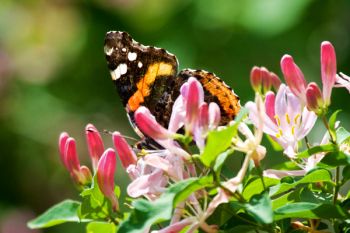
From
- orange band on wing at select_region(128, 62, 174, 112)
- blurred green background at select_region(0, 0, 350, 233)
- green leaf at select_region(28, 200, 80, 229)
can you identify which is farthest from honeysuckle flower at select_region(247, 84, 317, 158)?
blurred green background at select_region(0, 0, 350, 233)

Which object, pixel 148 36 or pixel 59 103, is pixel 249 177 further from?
pixel 59 103

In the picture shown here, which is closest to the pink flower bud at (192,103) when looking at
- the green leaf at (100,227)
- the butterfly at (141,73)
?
the green leaf at (100,227)

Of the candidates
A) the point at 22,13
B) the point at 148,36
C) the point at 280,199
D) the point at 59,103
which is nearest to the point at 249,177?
the point at 280,199

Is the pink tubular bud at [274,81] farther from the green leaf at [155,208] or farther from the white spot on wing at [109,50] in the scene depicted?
the white spot on wing at [109,50]

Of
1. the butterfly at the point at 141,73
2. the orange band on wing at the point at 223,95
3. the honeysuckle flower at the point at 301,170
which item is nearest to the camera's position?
the honeysuckle flower at the point at 301,170

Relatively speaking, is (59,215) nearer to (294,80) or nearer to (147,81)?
(294,80)

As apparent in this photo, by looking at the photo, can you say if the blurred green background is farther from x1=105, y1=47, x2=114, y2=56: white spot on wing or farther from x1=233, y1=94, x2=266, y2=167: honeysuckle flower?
x1=233, y1=94, x2=266, y2=167: honeysuckle flower

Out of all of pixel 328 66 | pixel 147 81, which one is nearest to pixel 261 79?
pixel 328 66
